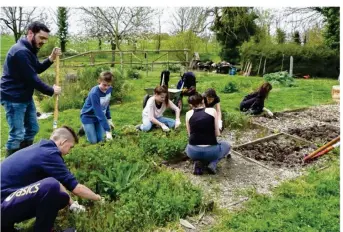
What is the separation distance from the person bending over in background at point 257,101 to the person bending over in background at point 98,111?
2874 millimetres

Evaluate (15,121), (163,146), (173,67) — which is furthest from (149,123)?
(173,67)

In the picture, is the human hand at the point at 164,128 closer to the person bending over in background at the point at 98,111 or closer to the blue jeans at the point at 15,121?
the person bending over in background at the point at 98,111

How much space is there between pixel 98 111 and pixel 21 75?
119cm

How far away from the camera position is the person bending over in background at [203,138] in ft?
13.0

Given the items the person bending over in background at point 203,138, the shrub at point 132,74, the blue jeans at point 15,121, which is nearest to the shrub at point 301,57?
the shrub at point 132,74

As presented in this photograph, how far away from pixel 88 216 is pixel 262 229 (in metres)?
1.34

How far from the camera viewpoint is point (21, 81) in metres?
3.80

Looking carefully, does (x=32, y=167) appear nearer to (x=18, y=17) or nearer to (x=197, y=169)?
(x=197, y=169)

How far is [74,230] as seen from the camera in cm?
273

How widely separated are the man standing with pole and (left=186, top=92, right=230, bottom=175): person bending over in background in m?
1.45

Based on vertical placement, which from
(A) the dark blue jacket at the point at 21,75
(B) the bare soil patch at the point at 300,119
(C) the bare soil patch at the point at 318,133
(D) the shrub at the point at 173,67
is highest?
(A) the dark blue jacket at the point at 21,75

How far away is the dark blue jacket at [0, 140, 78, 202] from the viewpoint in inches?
99.0

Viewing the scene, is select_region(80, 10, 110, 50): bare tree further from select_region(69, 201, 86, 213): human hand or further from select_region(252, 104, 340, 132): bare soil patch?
select_region(69, 201, 86, 213): human hand

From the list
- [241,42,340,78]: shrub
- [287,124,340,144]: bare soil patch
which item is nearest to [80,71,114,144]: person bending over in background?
[287,124,340,144]: bare soil patch
